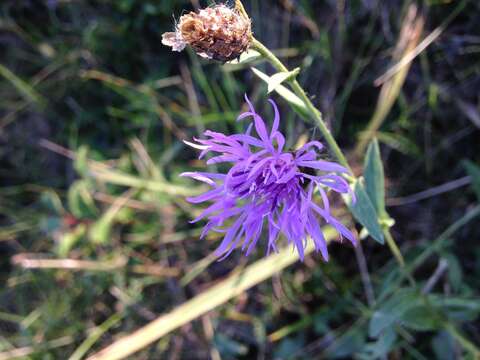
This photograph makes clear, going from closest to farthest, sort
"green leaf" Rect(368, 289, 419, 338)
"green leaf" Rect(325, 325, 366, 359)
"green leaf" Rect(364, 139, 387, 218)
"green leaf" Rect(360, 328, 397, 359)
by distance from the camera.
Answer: "green leaf" Rect(364, 139, 387, 218)
"green leaf" Rect(368, 289, 419, 338)
"green leaf" Rect(360, 328, 397, 359)
"green leaf" Rect(325, 325, 366, 359)

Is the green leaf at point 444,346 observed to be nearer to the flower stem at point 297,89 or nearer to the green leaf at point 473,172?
the green leaf at point 473,172

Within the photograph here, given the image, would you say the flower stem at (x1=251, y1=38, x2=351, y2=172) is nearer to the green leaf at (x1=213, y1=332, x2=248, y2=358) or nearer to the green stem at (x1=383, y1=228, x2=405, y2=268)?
the green stem at (x1=383, y1=228, x2=405, y2=268)

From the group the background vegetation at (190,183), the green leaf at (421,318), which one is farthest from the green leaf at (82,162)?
the green leaf at (421,318)

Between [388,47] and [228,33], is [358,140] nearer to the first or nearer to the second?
[388,47]

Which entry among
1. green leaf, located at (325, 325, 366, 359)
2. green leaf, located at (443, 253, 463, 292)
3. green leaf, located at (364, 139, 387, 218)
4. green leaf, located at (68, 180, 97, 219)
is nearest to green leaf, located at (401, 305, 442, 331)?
green leaf, located at (443, 253, 463, 292)

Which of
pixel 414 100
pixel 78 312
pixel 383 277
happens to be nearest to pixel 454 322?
pixel 383 277

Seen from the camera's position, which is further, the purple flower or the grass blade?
the grass blade

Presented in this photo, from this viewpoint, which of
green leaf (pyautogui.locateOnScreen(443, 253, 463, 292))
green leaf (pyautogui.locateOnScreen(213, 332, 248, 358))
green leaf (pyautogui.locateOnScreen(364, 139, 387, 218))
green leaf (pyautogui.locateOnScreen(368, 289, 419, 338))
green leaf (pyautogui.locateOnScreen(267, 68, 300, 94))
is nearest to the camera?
green leaf (pyautogui.locateOnScreen(267, 68, 300, 94))
